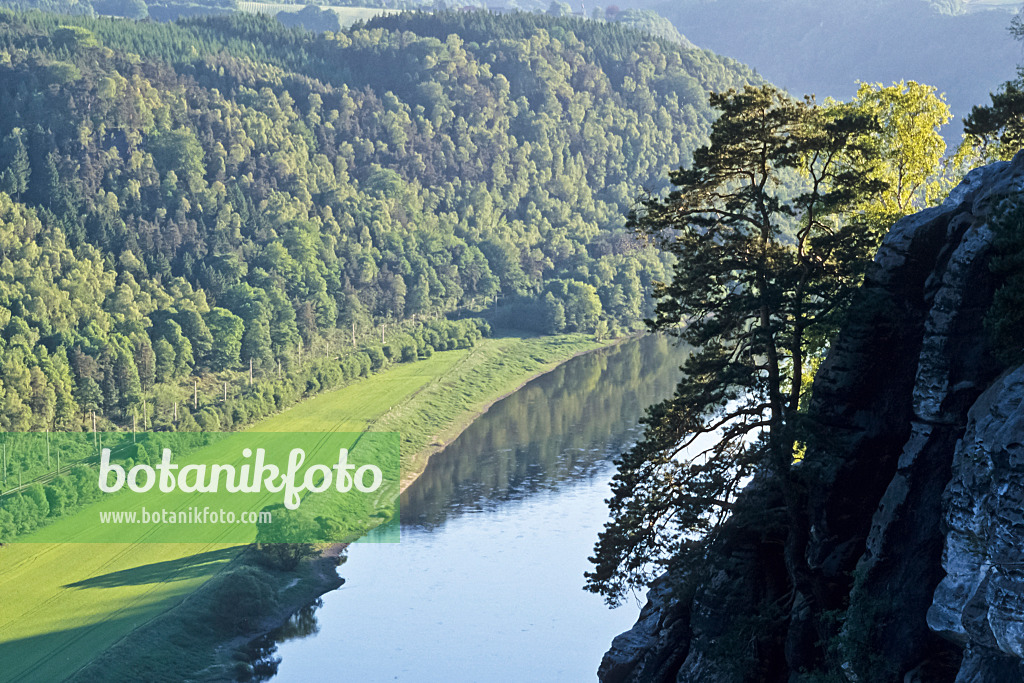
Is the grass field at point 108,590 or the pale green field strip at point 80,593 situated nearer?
the grass field at point 108,590

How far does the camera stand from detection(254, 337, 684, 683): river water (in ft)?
121

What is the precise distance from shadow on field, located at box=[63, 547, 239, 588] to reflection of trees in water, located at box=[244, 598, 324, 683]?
514cm

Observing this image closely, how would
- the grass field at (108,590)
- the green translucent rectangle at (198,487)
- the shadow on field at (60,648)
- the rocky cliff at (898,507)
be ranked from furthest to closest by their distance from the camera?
the green translucent rectangle at (198,487)
the grass field at (108,590)
the shadow on field at (60,648)
the rocky cliff at (898,507)

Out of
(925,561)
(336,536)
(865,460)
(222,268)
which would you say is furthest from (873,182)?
(222,268)

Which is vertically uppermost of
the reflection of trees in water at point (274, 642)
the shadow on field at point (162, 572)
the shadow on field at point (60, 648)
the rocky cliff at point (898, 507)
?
the rocky cliff at point (898, 507)

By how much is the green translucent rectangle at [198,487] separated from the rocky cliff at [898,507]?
31.4m

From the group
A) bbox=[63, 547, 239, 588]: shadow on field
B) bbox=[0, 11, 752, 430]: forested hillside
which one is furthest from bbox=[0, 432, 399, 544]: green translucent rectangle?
bbox=[0, 11, 752, 430]: forested hillside

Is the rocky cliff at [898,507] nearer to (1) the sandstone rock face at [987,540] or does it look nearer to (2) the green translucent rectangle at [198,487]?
(1) the sandstone rock face at [987,540]

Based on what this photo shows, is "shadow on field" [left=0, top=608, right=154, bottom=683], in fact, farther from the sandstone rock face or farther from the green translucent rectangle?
the sandstone rock face

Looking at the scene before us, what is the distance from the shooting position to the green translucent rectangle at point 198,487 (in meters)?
48.7

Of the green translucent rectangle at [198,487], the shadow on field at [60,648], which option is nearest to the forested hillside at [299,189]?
the green translucent rectangle at [198,487]

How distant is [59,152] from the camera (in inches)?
3521

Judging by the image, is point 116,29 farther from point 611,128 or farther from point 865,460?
point 865,460

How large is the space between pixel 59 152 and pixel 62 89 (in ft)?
24.2
